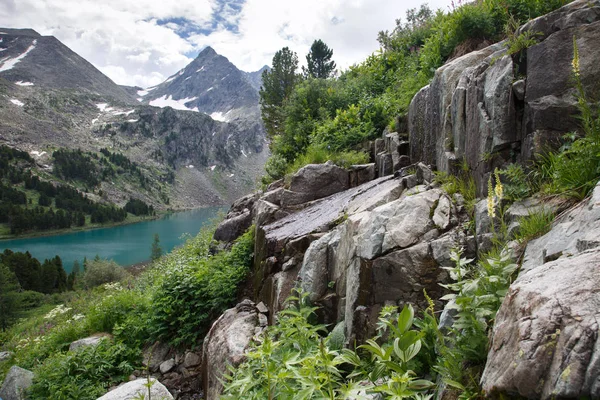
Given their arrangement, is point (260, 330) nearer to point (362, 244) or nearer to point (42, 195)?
point (362, 244)

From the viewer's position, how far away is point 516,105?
15.3 ft

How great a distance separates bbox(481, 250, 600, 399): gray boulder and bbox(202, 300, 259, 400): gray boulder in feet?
16.9

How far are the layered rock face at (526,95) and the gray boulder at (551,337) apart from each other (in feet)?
8.36

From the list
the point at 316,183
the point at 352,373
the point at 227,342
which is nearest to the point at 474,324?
the point at 352,373

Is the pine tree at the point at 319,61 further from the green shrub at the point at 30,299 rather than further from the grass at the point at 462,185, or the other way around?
the green shrub at the point at 30,299

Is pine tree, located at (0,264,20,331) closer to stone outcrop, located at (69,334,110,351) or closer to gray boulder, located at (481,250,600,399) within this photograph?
stone outcrop, located at (69,334,110,351)

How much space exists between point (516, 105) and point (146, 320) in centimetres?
1035

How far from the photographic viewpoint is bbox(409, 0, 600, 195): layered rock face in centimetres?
420

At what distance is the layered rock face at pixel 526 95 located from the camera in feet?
13.8

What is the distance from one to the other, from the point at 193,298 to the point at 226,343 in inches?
120

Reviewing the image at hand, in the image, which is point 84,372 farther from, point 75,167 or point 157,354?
point 75,167

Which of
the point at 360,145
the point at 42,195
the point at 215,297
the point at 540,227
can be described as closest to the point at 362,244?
the point at 540,227

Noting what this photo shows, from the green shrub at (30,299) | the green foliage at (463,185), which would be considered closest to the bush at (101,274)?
the green shrub at (30,299)

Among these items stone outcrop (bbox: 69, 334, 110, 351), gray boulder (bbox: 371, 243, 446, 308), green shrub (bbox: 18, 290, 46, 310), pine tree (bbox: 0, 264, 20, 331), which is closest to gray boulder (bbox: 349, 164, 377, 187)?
gray boulder (bbox: 371, 243, 446, 308)
